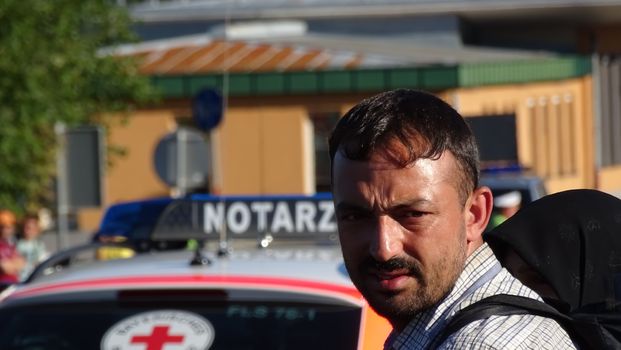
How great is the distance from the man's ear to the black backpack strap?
15cm

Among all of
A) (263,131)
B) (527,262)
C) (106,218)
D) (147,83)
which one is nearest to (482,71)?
(263,131)

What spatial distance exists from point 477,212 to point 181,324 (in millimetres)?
2093

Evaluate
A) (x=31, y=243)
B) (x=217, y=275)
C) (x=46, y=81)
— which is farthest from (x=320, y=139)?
(x=217, y=275)

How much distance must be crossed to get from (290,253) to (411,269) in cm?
277

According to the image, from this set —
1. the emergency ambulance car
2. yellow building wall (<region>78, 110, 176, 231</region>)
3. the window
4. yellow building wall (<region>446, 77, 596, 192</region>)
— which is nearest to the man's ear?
the emergency ambulance car

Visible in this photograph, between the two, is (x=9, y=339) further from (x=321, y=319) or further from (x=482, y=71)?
(x=482, y=71)

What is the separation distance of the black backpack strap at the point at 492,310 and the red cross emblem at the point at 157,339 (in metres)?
2.10

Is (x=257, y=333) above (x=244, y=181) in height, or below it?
above

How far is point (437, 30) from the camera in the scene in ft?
122

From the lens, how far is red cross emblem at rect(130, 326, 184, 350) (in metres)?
4.42

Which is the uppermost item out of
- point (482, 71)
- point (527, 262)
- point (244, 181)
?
point (527, 262)

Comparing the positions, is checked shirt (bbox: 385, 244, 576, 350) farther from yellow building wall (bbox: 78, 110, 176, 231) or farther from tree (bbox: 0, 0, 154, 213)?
yellow building wall (bbox: 78, 110, 176, 231)

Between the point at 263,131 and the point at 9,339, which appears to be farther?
the point at 263,131

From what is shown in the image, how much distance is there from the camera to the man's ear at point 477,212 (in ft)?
8.17
